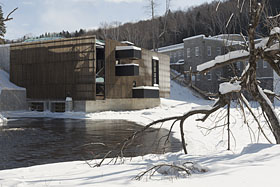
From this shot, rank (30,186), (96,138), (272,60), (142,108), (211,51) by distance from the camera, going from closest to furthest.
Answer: (30,186) → (272,60) → (96,138) → (142,108) → (211,51)

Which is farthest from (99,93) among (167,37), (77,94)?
(167,37)

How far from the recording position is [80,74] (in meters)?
33.8

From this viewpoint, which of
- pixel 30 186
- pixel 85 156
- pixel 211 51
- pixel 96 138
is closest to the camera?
pixel 30 186

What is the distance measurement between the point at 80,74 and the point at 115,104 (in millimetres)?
5873

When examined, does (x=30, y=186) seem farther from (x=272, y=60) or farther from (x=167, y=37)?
(x=167, y=37)

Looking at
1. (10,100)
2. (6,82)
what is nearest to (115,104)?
(10,100)

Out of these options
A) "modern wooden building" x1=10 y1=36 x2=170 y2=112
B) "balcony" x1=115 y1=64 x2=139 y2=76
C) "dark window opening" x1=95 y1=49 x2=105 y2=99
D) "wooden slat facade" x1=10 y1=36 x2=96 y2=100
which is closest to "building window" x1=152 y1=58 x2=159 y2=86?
"modern wooden building" x1=10 y1=36 x2=170 y2=112

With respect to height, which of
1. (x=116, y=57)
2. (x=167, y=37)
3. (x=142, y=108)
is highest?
(x=167, y=37)

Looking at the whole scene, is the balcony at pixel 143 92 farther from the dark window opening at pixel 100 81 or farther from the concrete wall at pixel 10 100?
the concrete wall at pixel 10 100

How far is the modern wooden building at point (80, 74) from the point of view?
33688 mm

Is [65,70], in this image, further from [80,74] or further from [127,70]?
[127,70]

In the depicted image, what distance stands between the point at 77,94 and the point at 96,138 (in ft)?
66.0

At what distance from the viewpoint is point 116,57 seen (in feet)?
118

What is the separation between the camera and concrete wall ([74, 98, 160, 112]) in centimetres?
3388
